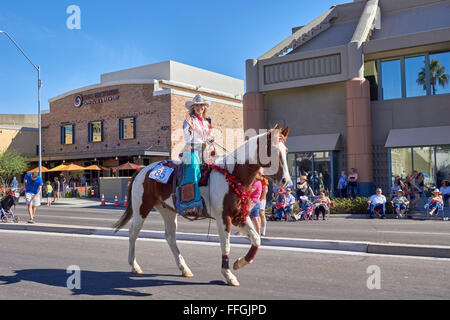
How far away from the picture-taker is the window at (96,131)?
40.9 m

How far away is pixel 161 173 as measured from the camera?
680 centimetres

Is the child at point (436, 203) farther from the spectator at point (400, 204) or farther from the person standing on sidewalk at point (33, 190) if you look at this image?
the person standing on sidewalk at point (33, 190)

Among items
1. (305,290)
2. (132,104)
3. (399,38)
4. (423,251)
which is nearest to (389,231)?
(423,251)

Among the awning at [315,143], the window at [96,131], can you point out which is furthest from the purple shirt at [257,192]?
the window at [96,131]

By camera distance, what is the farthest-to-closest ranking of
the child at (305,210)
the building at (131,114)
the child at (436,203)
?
the building at (131,114)
the child at (305,210)
the child at (436,203)

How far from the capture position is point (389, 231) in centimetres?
1264

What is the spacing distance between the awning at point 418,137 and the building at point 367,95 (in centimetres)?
5

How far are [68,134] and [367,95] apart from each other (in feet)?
102

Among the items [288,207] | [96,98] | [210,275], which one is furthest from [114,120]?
[210,275]

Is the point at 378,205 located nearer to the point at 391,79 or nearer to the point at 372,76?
the point at 391,79

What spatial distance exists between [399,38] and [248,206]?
20.8 meters

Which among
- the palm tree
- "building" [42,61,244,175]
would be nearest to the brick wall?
"building" [42,61,244,175]

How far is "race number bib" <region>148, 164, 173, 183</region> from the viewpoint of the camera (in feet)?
22.0

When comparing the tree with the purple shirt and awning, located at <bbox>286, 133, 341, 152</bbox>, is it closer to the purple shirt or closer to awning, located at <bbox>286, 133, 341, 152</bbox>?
awning, located at <bbox>286, 133, 341, 152</bbox>
